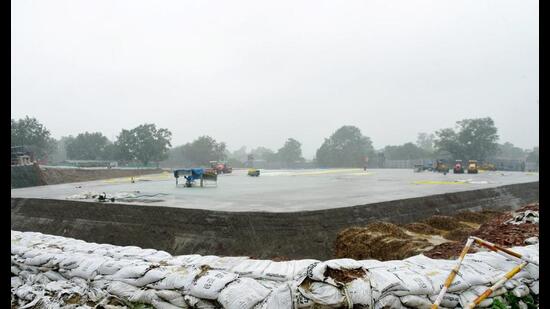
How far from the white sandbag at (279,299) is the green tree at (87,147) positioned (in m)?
49.0

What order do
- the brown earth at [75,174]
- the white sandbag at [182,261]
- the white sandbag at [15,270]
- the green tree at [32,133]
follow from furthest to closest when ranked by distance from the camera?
the green tree at [32,133] < the brown earth at [75,174] < the white sandbag at [15,270] < the white sandbag at [182,261]

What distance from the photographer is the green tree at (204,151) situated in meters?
53.4

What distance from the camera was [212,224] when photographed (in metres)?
7.96

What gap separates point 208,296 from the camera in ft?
10.4

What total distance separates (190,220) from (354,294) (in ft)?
20.2

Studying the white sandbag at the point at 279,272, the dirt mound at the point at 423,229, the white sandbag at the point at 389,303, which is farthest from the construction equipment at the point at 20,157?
the white sandbag at the point at 389,303

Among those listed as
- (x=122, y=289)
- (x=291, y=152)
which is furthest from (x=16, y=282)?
(x=291, y=152)

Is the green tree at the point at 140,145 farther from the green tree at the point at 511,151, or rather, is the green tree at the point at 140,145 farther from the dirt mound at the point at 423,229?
the green tree at the point at 511,151

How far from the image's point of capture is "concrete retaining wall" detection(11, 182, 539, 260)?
24.0ft

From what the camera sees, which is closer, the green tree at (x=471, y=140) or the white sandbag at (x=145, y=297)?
the white sandbag at (x=145, y=297)

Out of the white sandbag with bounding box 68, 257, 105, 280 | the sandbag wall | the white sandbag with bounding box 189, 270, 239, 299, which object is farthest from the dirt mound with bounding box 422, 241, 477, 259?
the white sandbag with bounding box 68, 257, 105, 280

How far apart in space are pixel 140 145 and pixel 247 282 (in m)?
42.1

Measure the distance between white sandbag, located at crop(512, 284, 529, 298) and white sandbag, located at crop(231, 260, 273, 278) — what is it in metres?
2.59

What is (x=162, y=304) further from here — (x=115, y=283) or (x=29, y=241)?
(x=29, y=241)
